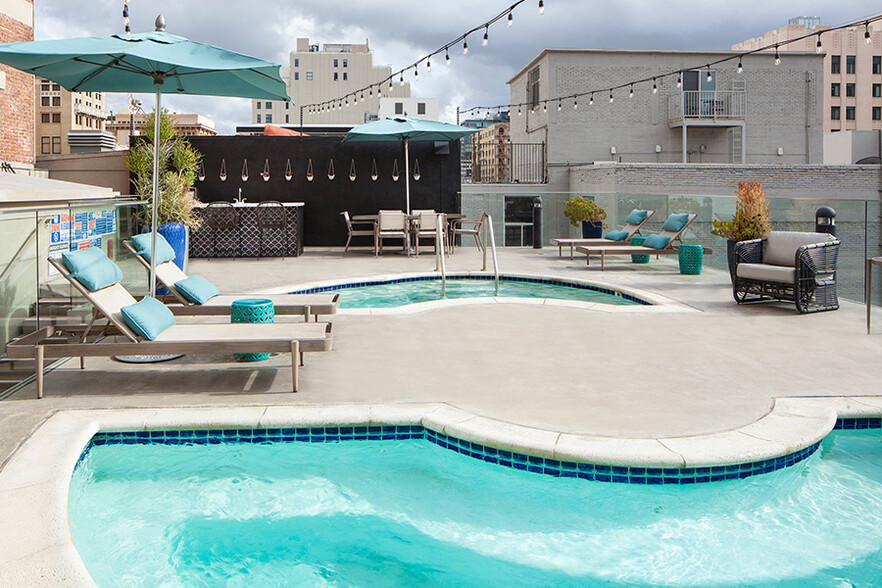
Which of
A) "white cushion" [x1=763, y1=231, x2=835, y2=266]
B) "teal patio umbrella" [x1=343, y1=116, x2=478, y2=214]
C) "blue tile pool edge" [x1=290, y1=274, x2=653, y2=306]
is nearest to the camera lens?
"white cushion" [x1=763, y1=231, x2=835, y2=266]

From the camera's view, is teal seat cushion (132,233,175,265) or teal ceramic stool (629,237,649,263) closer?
teal seat cushion (132,233,175,265)

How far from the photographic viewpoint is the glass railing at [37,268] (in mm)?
4773

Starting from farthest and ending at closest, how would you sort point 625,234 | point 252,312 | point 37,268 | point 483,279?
point 625,234
point 483,279
point 252,312
point 37,268

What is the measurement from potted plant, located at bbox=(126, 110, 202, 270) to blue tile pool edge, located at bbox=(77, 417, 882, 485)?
4.44 m

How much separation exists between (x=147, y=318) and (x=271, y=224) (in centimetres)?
907

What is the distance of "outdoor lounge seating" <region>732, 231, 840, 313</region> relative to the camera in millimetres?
Result: 7582

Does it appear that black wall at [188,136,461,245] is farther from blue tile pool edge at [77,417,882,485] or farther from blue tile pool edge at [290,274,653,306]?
blue tile pool edge at [77,417,882,485]

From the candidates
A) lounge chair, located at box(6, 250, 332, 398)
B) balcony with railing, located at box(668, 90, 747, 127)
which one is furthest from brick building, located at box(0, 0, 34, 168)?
balcony with railing, located at box(668, 90, 747, 127)

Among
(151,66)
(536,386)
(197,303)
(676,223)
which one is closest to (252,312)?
(197,303)

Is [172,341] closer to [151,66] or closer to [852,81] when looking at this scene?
[151,66]

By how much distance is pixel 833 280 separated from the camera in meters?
7.85

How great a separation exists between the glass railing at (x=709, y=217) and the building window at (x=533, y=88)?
599 inches

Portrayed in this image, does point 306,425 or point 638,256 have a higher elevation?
point 638,256

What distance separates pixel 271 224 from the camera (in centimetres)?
1365
